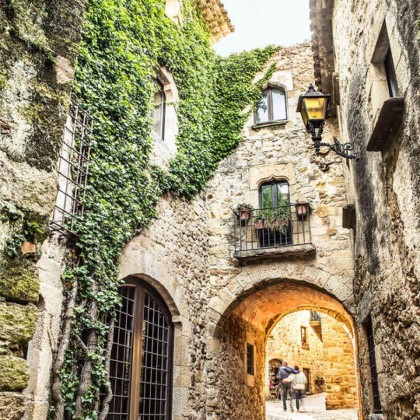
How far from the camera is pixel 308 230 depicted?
9016 millimetres

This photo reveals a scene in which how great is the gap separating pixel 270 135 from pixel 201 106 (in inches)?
62.2

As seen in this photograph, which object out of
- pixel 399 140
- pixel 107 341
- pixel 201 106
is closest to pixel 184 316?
pixel 107 341

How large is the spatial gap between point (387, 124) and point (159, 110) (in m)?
5.57

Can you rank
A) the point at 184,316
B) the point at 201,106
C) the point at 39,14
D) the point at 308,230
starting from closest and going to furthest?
the point at 39,14
the point at 184,316
the point at 308,230
the point at 201,106

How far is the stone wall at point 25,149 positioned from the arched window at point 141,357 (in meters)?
4.53

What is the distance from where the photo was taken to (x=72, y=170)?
Answer: 5504 mm

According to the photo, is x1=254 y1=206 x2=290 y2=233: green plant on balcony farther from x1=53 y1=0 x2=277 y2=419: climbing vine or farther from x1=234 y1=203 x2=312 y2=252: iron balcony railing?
x1=53 y1=0 x2=277 y2=419: climbing vine

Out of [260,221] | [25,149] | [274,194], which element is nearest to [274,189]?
[274,194]

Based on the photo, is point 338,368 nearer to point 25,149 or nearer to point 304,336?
point 304,336

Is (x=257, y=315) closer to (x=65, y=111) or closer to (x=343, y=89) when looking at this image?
(x=343, y=89)

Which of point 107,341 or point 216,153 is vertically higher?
point 216,153

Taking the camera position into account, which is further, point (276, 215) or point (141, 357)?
point (276, 215)

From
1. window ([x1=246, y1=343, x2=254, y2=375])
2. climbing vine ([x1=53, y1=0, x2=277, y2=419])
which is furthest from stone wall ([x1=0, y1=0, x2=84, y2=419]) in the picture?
window ([x1=246, y1=343, x2=254, y2=375])

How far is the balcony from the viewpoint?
8.82 metres
